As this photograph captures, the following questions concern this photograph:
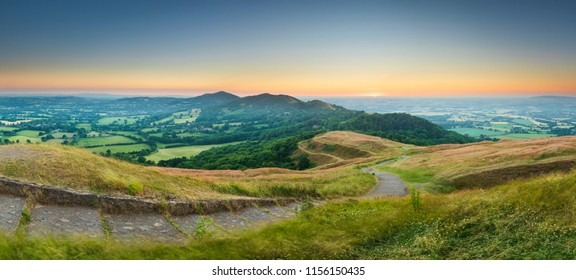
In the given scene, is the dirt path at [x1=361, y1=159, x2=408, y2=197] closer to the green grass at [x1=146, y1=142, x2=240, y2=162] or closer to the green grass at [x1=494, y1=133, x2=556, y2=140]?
the green grass at [x1=494, y1=133, x2=556, y2=140]

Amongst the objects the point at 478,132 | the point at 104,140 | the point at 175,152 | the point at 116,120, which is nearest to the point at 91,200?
the point at 478,132

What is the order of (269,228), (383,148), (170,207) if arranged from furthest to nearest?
(383,148) < (170,207) < (269,228)

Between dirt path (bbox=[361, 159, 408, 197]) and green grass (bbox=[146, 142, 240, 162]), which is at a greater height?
dirt path (bbox=[361, 159, 408, 197])

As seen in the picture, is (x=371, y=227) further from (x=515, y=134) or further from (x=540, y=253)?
(x=515, y=134)

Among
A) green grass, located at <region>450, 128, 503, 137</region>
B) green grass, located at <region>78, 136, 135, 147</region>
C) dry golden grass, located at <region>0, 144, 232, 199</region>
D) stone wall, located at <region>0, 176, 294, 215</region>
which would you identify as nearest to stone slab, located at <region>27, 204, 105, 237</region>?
stone wall, located at <region>0, 176, 294, 215</region>

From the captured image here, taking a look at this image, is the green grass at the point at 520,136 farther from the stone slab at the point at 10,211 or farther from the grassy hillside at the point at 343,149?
the stone slab at the point at 10,211

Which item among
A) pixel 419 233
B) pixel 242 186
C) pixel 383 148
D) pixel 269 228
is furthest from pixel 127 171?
pixel 383 148

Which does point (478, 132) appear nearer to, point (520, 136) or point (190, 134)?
point (520, 136)

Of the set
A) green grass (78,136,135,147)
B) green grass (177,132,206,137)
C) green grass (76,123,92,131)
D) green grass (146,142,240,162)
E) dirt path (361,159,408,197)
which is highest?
green grass (76,123,92,131)

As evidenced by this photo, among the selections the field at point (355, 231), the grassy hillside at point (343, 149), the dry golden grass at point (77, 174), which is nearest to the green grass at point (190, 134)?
the grassy hillside at point (343, 149)
